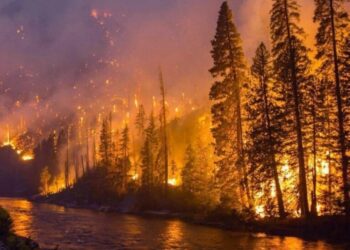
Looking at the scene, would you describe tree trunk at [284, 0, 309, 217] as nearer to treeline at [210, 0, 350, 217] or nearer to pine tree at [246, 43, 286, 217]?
treeline at [210, 0, 350, 217]

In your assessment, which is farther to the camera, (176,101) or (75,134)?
(75,134)

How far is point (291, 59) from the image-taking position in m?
38.4

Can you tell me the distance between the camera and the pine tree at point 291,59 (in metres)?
38.2

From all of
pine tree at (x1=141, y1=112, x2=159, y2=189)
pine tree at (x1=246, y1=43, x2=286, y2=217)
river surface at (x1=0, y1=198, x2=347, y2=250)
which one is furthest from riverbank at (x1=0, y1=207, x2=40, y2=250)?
pine tree at (x1=141, y1=112, x2=159, y2=189)

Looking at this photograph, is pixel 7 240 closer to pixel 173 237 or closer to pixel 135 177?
pixel 173 237

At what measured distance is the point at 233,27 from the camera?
4950cm

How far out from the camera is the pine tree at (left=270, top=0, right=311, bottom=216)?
125 ft

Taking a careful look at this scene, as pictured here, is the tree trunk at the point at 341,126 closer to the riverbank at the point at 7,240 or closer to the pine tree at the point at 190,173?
the riverbank at the point at 7,240

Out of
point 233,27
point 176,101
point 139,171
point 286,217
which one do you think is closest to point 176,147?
point 139,171

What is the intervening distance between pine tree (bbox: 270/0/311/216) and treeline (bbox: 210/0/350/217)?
84 millimetres

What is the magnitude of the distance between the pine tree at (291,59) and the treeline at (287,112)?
84 mm

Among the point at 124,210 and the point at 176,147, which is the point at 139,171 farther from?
the point at 124,210

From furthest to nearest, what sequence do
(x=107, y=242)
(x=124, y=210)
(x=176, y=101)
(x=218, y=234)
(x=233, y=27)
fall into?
(x=176, y=101), (x=124, y=210), (x=233, y=27), (x=218, y=234), (x=107, y=242)

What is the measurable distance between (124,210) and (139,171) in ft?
109
